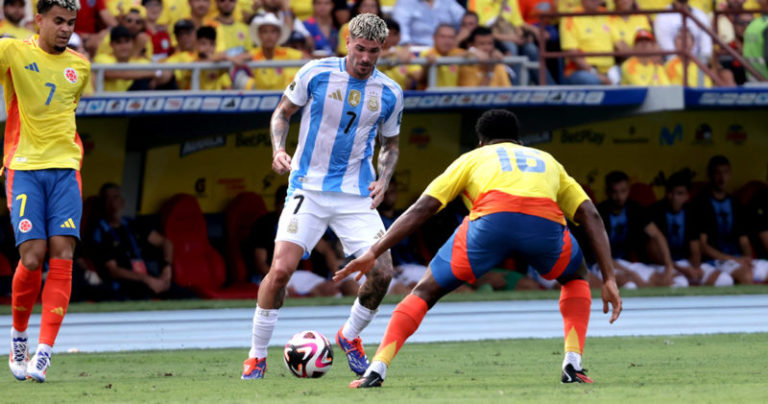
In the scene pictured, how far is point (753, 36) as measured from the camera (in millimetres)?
18359

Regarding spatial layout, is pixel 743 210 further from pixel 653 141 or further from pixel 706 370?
pixel 706 370

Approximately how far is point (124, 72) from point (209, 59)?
94 cm

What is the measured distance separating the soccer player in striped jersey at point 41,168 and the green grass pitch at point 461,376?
1.64 ft

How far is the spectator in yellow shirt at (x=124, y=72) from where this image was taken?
48.3ft

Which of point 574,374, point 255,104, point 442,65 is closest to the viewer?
point 574,374

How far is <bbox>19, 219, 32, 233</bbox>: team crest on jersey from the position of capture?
8.11m

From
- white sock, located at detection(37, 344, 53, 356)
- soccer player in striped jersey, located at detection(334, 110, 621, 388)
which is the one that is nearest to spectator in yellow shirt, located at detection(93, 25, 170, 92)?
white sock, located at detection(37, 344, 53, 356)

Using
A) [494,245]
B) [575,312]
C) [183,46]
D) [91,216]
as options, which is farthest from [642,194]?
[494,245]

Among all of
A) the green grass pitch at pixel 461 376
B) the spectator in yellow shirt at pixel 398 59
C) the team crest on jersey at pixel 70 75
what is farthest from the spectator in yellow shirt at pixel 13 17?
the team crest on jersey at pixel 70 75

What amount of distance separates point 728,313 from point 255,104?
Result: 547 centimetres

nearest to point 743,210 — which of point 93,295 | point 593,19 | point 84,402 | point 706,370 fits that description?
point 593,19

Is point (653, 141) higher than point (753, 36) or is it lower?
lower

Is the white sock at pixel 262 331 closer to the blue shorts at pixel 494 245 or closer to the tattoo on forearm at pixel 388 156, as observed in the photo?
the tattoo on forearm at pixel 388 156

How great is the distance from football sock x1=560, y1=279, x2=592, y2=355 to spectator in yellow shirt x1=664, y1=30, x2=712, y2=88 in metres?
10.4
